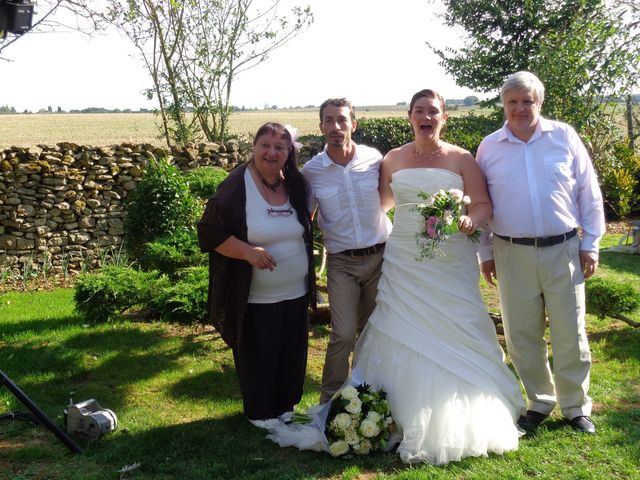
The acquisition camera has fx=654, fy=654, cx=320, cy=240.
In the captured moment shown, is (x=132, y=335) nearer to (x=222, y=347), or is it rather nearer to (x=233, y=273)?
(x=222, y=347)

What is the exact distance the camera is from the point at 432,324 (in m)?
4.31

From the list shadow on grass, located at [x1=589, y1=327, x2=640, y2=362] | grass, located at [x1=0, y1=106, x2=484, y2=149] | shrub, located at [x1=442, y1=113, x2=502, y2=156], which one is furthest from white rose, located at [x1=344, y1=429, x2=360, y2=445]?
shrub, located at [x1=442, y1=113, x2=502, y2=156]

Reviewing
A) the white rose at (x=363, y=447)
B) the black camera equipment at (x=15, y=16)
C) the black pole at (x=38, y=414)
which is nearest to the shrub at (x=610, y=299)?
the white rose at (x=363, y=447)

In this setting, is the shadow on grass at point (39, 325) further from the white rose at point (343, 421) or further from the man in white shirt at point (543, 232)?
the man in white shirt at point (543, 232)

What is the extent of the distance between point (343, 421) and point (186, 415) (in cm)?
143

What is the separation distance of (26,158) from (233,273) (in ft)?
22.0

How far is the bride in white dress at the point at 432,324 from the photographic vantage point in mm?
4051

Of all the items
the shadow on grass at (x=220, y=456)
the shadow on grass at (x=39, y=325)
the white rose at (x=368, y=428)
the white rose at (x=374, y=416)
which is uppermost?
the white rose at (x=374, y=416)

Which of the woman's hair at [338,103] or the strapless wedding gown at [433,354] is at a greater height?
the woman's hair at [338,103]

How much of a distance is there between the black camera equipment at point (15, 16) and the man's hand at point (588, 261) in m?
3.67

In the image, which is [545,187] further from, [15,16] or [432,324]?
[15,16]

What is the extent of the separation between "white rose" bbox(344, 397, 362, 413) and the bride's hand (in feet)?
4.11

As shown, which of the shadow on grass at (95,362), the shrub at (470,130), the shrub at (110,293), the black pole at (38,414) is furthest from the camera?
the shrub at (470,130)

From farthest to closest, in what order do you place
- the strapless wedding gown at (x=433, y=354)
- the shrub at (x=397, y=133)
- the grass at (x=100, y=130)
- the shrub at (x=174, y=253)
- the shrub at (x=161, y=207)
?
the grass at (x=100, y=130) → the shrub at (x=397, y=133) → the shrub at (x=161, y=207) → the shrub at (x=174, y=253) → the strapless wedding gown at (x=433, y=354)
